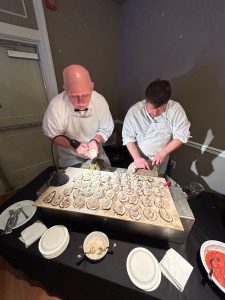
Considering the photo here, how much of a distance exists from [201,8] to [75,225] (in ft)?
8.33

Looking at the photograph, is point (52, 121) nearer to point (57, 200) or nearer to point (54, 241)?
point (57, 200)

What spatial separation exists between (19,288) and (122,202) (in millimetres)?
1466

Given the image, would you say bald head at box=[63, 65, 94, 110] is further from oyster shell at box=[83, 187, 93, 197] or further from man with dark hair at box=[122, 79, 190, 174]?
oyster shell at box=[83, 187, 93, 197]

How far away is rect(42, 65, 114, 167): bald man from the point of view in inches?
47.0

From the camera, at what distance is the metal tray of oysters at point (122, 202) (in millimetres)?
871

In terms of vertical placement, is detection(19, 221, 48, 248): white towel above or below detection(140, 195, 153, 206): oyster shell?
below

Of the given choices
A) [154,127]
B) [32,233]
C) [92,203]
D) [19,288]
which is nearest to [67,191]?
[92,203]

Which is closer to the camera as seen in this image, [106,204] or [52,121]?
[106,204]

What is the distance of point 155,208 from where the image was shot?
923mm

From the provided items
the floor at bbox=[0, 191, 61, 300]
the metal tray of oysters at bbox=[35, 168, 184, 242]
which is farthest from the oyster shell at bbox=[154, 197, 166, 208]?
the floor at bbox=[0, 191, 61, 300]

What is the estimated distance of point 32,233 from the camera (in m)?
0.97

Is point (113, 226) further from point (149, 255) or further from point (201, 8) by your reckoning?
point (201, 8)

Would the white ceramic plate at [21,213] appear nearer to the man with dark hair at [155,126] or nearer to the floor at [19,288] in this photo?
the floor at [19,288]

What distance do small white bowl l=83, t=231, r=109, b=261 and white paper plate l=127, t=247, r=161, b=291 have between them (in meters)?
0.15
